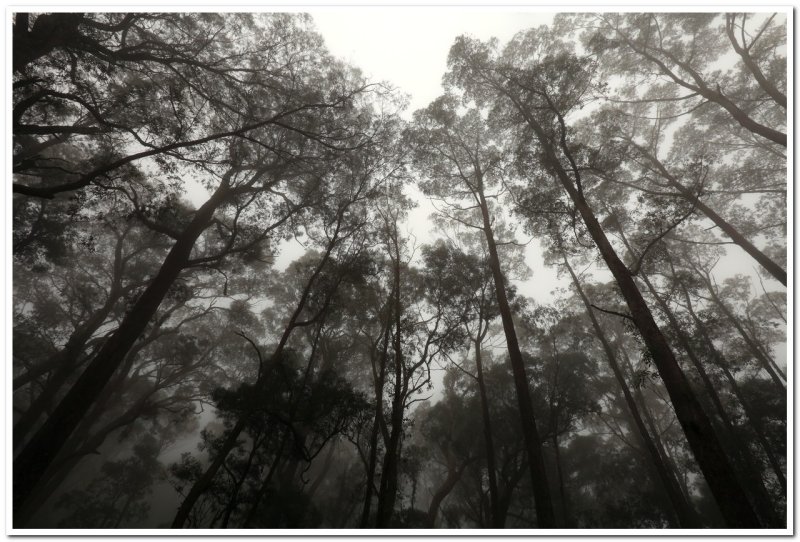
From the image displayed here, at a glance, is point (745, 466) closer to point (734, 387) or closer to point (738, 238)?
point (734, 387)

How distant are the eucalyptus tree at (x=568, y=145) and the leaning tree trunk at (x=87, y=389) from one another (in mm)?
10001

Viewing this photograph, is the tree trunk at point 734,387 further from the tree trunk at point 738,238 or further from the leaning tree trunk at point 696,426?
the leaning tree trunk at point 696,426

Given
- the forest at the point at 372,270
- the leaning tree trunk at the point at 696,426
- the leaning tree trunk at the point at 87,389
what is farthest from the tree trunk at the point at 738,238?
the leaning tree trunk at the point at 87,389

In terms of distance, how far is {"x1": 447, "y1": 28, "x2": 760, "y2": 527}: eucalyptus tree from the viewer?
407 centimetres

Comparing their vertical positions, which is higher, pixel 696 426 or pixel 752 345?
pixel 752 345

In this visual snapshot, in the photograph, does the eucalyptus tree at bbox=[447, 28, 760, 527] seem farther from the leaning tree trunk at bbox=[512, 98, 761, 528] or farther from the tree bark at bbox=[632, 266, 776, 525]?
the tree bark at bbox=[632, 266, 776, 525]

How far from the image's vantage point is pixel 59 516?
20.2 m

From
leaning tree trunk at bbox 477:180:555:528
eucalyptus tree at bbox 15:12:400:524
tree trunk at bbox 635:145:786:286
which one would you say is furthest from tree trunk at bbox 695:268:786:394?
eucalyptus tree at bbox 15:12:400:524

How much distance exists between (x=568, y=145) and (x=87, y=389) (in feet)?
43.8

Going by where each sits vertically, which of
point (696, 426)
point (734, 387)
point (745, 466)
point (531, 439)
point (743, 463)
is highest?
point (734, 387)

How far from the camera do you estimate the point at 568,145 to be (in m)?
8.91

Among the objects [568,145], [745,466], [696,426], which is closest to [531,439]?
[696,426]

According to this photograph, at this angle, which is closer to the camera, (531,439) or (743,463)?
(531,439)
